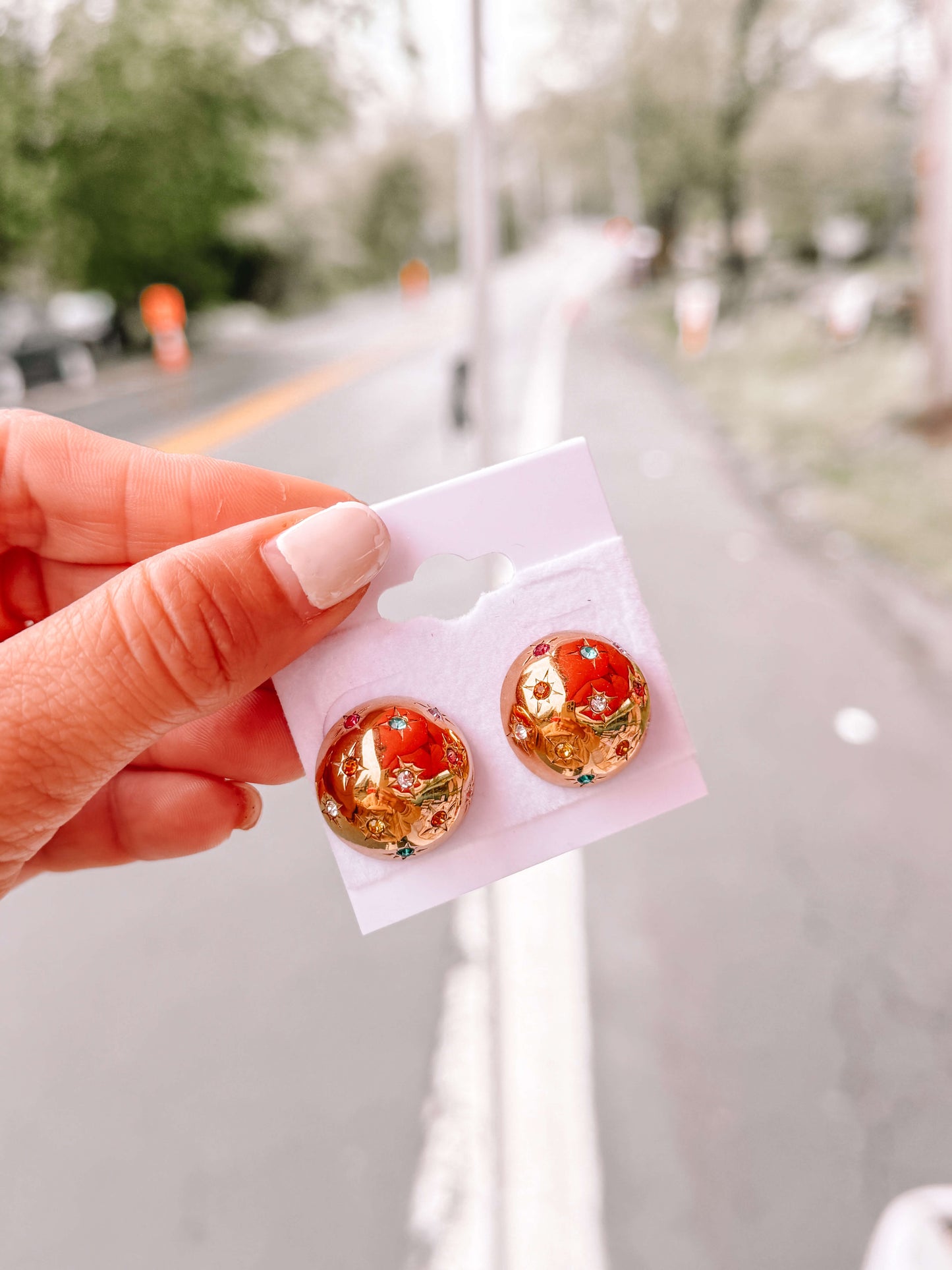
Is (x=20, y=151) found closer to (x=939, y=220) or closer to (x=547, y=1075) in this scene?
(x=547, y=1075)

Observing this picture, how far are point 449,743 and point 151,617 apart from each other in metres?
0.14

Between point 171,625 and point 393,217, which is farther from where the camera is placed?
point 393,217

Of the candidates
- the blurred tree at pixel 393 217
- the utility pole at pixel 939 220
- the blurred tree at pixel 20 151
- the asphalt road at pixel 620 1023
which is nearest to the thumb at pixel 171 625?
the asphalt road at pixel 620 1023

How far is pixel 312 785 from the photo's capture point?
36 cm

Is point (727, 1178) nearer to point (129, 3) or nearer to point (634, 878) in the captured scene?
point (634, 878)

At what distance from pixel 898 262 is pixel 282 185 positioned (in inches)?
74.3

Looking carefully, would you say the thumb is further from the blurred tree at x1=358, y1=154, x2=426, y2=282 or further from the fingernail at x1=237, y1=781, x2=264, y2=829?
the blurred tree at x1=358, y1=154, x2=426, y2=282

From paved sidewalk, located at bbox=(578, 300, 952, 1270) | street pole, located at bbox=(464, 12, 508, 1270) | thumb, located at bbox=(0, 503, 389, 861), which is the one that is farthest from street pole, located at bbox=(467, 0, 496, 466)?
thumb, located at bbox=(0, 503, 389, 861)

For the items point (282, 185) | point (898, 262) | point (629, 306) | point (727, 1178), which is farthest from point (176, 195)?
point (629, 306)

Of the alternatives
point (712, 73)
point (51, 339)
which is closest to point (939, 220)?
point (712, 73)

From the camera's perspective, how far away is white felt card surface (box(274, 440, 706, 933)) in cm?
35

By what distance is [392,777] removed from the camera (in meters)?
0.33

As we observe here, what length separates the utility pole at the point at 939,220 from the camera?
4.95ft

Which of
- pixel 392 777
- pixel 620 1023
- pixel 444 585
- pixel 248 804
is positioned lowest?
pixel 620 1023
